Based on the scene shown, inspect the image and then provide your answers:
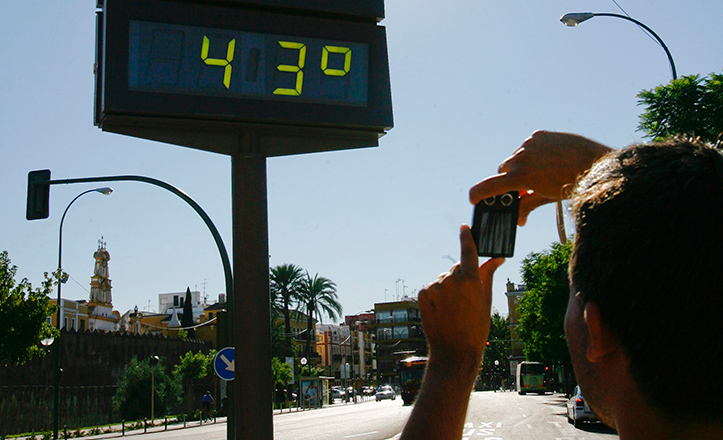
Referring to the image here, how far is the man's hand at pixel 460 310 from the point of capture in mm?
1489

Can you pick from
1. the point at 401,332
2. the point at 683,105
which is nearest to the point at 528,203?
the point at 683,105

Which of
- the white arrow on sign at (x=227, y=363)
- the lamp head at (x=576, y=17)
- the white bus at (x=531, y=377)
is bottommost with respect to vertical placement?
the white bus at (x=531, y=377)

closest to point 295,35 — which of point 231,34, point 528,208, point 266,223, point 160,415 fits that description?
point 231,34

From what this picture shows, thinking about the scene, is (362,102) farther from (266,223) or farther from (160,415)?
(160,415)

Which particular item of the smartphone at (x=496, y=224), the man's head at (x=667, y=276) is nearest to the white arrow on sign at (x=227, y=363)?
the smartphone at (x=496, y=224)

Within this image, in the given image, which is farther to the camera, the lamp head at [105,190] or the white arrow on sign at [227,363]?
the lamp head at [105,190]

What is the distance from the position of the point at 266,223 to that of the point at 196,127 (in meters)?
0.97

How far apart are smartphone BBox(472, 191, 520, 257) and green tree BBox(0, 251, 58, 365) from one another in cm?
2482

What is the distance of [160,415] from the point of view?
37531 mm

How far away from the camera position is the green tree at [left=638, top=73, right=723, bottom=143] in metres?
14.5

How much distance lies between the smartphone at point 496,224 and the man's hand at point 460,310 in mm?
37

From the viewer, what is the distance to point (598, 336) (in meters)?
1.11

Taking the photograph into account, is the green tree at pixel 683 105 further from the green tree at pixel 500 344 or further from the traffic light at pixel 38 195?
the green tree at pixel 500 344

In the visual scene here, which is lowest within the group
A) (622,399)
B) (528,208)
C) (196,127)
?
(622,399)
